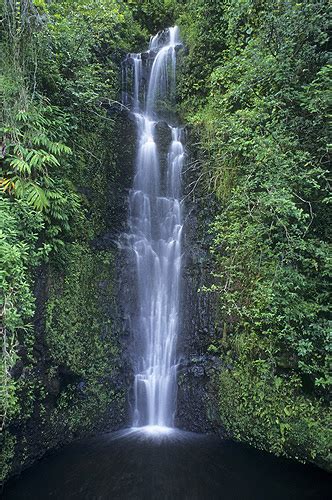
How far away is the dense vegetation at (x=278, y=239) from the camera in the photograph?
5125 millimetres

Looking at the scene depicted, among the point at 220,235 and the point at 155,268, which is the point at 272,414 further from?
the point at 155,268

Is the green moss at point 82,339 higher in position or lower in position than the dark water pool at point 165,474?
higher

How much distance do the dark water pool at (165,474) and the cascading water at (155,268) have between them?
3.22 ft

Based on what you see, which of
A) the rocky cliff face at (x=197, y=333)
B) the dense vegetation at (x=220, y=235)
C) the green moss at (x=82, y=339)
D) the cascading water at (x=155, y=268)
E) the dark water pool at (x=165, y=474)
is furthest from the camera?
the cascading water at (x=155, y=268)

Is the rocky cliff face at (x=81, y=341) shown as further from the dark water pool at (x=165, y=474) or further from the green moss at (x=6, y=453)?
the dark water pool at (x=165, y=474)

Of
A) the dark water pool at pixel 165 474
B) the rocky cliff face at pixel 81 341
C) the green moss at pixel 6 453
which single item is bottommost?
the dark water pool at pixel 165 474

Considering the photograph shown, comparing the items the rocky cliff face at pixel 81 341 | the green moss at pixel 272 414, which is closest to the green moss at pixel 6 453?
the rocky cliff face at pixel 81 341

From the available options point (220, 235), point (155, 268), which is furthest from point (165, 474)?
point (220, 235)

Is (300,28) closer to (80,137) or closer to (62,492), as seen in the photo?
(80,137)

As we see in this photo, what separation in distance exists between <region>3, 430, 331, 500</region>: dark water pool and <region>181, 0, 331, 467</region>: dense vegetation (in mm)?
318

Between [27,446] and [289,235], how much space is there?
5.06 meters

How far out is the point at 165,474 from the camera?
16.5 ft

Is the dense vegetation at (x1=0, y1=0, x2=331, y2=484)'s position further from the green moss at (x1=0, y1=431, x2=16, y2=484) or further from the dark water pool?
the dark water pool

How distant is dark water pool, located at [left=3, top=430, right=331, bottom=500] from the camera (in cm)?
462
